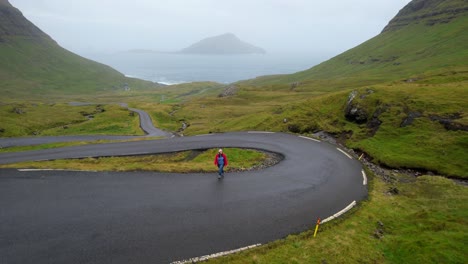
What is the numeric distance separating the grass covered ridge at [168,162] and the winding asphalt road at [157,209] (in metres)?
1.48

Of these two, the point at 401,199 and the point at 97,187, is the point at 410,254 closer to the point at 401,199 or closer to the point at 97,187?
the point at 401,199

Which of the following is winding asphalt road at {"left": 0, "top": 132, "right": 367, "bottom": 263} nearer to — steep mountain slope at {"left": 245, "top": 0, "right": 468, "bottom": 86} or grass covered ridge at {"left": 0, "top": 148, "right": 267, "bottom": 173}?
grass covered ridge at {"left": 0, "top": 148, "right": 267, "bottom": 173}

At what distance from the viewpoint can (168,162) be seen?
103 ft

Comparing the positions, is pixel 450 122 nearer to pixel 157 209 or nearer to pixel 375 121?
pixel 375 121

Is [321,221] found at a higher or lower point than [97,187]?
lower

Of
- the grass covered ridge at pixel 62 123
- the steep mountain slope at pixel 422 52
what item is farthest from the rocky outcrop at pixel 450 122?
the steep mountain slope at pixel 422 52

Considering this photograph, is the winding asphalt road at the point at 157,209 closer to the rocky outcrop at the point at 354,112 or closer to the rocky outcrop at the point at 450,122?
the rocky outcrop at the point at 450,122

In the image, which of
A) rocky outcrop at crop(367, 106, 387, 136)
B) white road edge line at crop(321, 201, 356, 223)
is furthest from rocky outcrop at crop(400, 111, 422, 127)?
white road edge line at crop(321, 201, 356, 223)

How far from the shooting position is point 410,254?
13.9 m

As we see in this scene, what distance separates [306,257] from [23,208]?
16.3 m

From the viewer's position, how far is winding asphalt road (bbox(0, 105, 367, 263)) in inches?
542

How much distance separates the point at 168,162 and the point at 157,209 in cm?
1400

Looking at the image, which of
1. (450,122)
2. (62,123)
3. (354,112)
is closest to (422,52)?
(354,112)

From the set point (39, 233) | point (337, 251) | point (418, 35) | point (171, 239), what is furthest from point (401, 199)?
point (418, 35)
